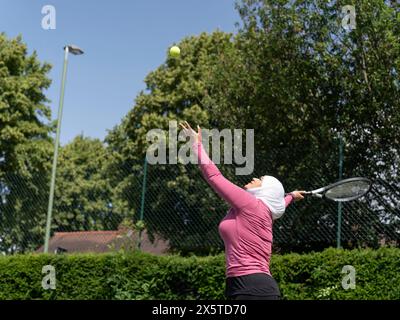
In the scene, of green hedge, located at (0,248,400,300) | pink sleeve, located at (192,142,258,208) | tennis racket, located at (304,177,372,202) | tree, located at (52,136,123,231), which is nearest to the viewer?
pink sleeve, located at (192,142,258,208)

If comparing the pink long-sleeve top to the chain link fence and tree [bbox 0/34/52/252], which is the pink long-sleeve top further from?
tree [bbox 0/34/52/252]

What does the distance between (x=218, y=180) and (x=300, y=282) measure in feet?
17.0

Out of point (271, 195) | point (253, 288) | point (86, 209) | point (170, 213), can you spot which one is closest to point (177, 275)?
point (170, 213)

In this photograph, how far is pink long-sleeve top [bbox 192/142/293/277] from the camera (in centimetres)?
383

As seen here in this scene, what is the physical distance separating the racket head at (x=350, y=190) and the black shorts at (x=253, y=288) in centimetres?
226

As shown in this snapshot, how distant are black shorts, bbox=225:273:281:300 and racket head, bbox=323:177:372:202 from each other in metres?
2.26

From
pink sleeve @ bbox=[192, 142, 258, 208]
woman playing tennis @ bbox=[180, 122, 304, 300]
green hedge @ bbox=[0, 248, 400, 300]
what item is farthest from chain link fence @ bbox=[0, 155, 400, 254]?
pink sleeve @ bbox=[192, 142, 258, 208]

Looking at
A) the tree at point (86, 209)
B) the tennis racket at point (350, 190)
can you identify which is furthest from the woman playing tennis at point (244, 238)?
the tree at point (86, 209)

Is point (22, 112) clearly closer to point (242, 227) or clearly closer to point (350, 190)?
point (350, 190)

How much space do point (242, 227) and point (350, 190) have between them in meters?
2.49

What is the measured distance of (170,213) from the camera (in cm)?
1092

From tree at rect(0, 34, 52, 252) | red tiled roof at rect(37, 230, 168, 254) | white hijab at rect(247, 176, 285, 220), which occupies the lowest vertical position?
red tiled roof at rect(37, 230, 168, 254)
